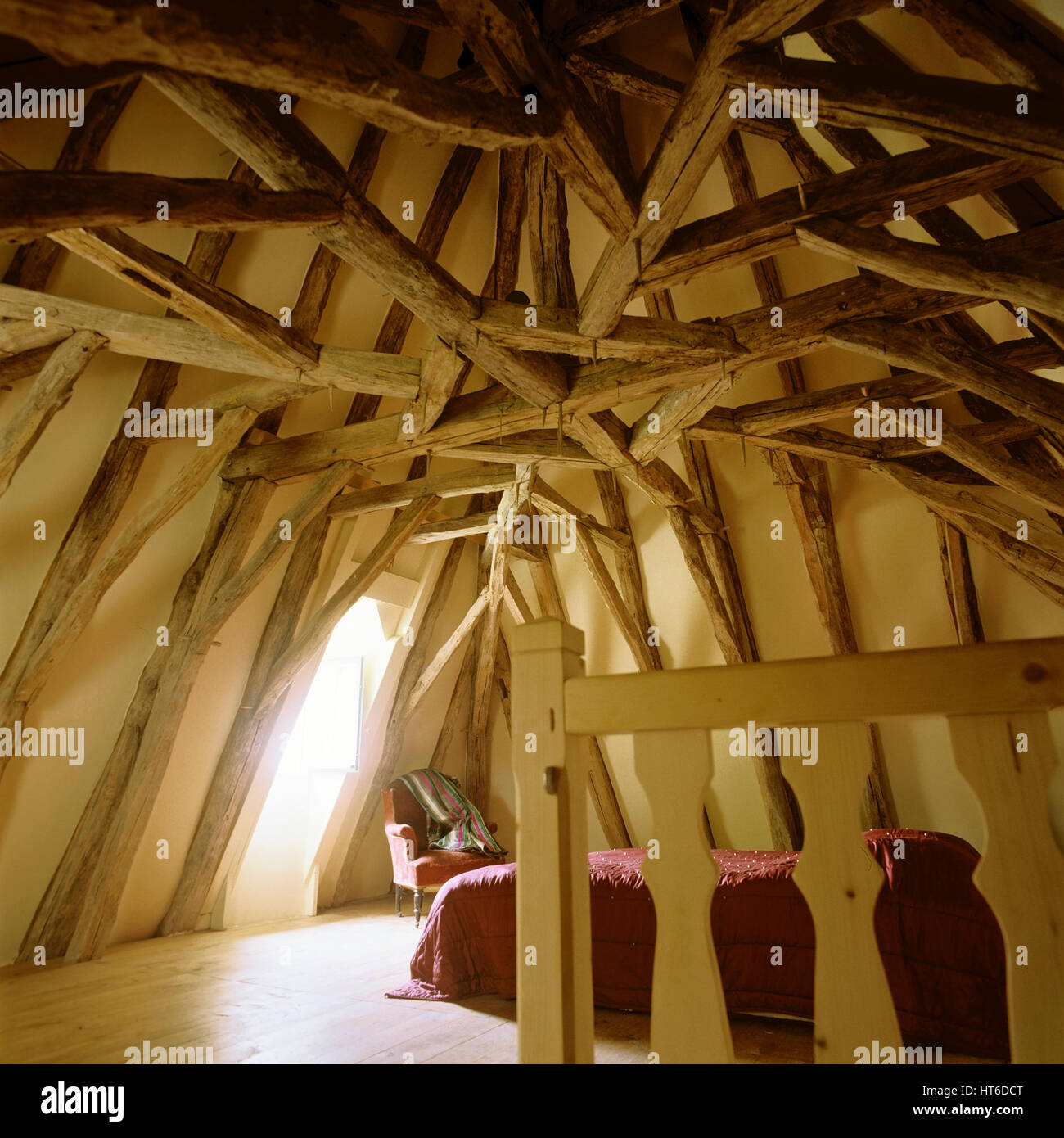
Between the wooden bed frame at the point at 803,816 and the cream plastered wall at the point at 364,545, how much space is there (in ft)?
9.78

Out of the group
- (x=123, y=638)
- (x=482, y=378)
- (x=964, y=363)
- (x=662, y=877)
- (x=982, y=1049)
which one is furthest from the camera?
(x=482, y=378)

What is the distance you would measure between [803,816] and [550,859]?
32cm

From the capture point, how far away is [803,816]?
2.66 feet

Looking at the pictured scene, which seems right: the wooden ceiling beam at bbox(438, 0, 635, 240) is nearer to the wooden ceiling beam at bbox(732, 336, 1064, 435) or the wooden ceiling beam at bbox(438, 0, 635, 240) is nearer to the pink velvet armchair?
the wooden ceiling beam at bbox(732, 336, 1064, 435)

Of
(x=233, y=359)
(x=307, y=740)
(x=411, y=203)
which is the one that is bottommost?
(x=307, y=740)

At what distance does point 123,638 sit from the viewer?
13.3ft

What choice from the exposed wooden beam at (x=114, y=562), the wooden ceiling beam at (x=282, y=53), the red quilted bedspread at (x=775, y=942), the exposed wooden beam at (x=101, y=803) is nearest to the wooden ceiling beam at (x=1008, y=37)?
the wooden ceiling beam at (x=282, y=53)

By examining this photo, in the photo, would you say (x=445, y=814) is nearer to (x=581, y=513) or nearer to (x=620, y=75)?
(x=581, y=513)

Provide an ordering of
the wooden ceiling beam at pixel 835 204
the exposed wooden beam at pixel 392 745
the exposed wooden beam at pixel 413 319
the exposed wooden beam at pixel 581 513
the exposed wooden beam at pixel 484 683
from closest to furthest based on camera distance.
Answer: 1. the wooden ceiling beam at pixel 835 204
2. the exposed wooden beam at pixel 413 319
3. the exposed wooden beam at pixel 581 513
4. the exposed wooden beam at pixel 484 683
5. the exposed wooden beam at pixel 392 745

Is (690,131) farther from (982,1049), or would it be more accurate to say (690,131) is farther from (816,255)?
(982,1049)

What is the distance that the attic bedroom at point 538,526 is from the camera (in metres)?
0.96

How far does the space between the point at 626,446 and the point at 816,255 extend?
4.71ft

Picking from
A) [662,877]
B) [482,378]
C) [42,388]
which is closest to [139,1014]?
[42,388]

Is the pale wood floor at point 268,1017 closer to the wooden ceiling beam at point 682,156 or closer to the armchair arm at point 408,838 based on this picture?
the armchair arm at point 408,838
